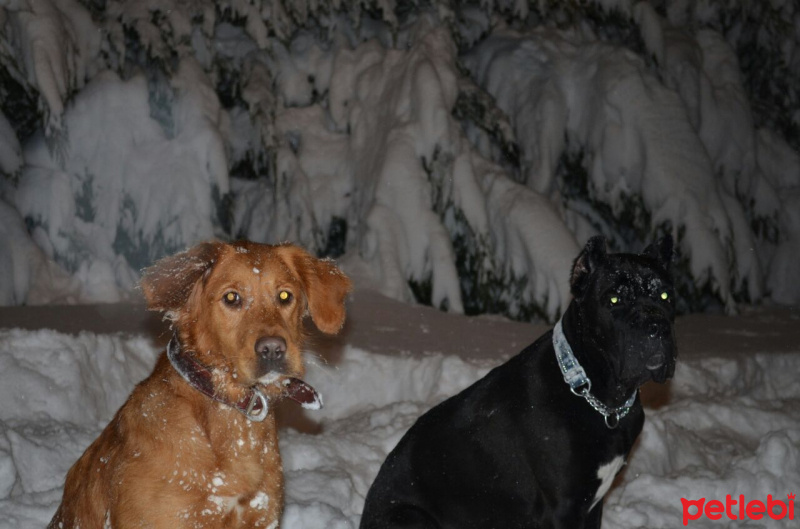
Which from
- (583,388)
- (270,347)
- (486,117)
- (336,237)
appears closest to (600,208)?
→ (486,117)

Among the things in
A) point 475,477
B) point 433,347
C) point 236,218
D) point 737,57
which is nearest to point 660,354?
point 475,477

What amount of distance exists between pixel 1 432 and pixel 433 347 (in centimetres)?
337

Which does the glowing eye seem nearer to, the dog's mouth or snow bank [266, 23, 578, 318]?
the dog's mouth

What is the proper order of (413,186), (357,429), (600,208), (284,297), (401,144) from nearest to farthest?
(284,297) < (357,429) < (413,186) < (401,144) < (600,208)

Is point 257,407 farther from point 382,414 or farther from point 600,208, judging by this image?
point 600,208

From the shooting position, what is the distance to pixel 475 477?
318 cm

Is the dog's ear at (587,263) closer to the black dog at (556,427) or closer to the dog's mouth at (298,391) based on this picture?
the black dog at (556,427)

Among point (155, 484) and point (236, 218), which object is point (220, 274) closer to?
point (155, 484)

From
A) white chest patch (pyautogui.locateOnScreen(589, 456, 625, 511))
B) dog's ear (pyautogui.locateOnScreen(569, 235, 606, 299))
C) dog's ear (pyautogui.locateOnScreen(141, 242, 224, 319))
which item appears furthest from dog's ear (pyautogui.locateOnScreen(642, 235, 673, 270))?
dog's ear (pyautogui.locateOnScreen(141, 242, 224, 319))

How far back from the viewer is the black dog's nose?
8.04ft

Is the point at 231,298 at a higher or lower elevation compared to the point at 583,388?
higher

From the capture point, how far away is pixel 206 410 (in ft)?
8.46

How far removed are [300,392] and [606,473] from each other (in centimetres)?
137

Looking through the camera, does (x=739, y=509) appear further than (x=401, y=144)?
No
